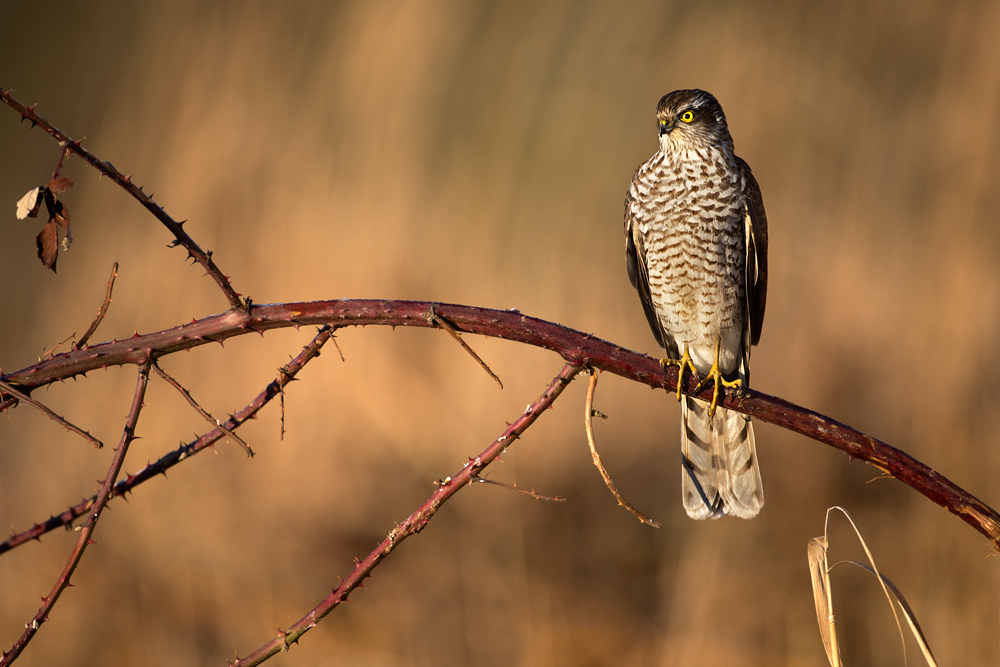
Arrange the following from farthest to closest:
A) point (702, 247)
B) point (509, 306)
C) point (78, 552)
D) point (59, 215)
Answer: point (509, 306) → point (702, 247) → point (59, 215) → point (78, 552)

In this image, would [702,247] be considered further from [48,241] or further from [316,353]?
[48,241]

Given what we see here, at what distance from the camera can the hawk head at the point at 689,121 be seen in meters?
2.58

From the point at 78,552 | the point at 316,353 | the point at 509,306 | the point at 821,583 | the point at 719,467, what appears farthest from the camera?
the point at 509,306

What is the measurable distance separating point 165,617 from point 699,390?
10.7 ft

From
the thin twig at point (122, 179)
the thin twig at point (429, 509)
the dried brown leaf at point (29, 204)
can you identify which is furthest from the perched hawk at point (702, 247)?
the dried brown leaf at point (29, 204)

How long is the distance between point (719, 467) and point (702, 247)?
76 cm

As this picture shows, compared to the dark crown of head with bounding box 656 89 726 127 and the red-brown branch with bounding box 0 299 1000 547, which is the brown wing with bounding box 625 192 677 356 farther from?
the red-brown branch with bounding box 0 299 1000 547

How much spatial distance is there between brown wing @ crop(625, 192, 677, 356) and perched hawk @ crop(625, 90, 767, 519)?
0.04ft

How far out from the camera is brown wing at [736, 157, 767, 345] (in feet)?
8.62

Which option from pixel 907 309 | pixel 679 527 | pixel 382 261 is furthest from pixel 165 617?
pixel 907 309

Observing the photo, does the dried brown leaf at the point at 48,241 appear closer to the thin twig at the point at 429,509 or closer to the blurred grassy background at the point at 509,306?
the thin twig at the point at 429,509

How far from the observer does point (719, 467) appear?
2.41 meters

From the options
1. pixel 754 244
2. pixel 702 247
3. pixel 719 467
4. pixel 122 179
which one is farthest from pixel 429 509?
pixel 754 244

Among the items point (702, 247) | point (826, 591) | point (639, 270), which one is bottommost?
point (826, 591)
